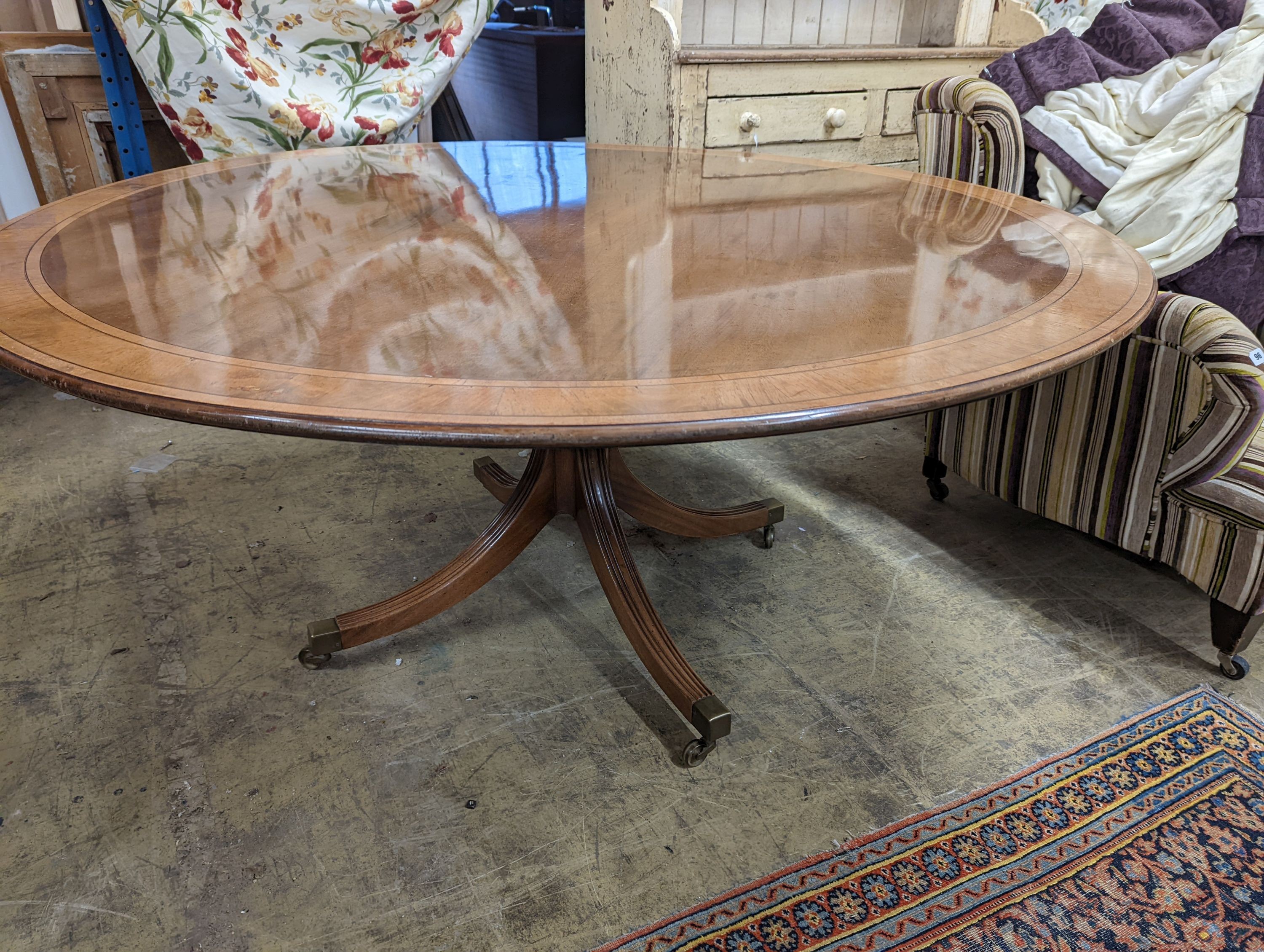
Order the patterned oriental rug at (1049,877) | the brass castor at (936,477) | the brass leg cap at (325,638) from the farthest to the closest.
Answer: the brass castor at (936,477) < the brass leg cap at (325,638) < the patterned oriental rug at (1049,877)

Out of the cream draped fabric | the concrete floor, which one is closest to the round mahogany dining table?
the concrete floor

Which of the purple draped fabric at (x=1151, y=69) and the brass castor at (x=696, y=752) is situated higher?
the purple draped fabric at (x=1151, y=69)

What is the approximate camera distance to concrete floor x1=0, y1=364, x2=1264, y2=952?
98cm

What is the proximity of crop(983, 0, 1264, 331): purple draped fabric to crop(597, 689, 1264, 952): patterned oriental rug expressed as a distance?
3.39 ft

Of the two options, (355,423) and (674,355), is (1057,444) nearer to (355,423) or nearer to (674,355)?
(674,355)

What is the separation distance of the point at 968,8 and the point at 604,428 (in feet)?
9.29

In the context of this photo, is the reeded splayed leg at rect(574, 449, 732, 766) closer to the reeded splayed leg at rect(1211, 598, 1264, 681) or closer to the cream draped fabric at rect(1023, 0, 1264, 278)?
the reeded splayed leg at rect(1211, 598, 1264, 681)

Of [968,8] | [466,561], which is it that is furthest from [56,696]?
[968,8]

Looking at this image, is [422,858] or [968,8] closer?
[422,858]

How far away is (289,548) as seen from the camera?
1618mm

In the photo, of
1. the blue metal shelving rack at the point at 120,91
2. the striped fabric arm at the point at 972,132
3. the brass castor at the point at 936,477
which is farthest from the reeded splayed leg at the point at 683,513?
the blue metal shelving rack at the point at 120,91

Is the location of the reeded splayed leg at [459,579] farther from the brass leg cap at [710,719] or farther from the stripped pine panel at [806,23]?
the stripped pine panel at [806,23]

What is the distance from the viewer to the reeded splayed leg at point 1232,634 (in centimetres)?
128

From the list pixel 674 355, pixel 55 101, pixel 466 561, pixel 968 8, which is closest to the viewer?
pixel 674 355
